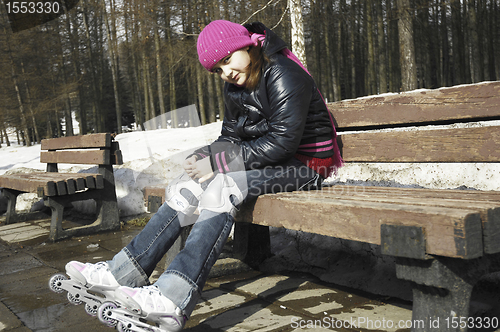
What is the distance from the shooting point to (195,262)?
1.82 meters

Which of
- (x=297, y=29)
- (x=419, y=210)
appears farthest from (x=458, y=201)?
(x=297, y=29)

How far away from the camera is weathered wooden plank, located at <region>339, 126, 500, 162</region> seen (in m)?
2.30

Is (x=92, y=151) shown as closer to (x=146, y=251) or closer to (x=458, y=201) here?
(x=146, y=251)

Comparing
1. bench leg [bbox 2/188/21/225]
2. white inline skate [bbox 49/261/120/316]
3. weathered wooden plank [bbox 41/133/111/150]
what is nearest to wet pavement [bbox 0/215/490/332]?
white inline skate [bbox 49/261/120/316]

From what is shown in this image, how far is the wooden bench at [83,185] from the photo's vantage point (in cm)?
420

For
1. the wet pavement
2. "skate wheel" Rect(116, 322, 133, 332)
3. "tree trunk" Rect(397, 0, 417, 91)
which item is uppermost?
"tree trunk" Rect(397, 0, 417, 91)

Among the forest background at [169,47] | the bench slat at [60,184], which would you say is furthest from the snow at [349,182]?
the forest background at [169,47]

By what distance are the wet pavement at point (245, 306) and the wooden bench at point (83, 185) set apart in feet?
3.05

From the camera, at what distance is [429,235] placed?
141 centimetres

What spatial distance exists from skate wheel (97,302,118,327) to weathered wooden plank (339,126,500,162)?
5.81 ft

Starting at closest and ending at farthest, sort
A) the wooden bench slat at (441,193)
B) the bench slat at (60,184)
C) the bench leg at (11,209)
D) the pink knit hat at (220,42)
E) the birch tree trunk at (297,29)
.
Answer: the wooden bench slat at (441,193) → the pink knit hat at (220,42) → the bench slat at (60,184) → the bench leg at (11,209) → the birch tree trunk at (297,29)

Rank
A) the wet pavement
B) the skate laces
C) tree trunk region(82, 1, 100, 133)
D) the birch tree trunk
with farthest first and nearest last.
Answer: tree trunk region(82, 1, 100, 133) → the birch tree trunk → the wet pavement → the skate laces

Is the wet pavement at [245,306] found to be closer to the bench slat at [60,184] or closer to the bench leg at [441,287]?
the bench leg at [441,287]

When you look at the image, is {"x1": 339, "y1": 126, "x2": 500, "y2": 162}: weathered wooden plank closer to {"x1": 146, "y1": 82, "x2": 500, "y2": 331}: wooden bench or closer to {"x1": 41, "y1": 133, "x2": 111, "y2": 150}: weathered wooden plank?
{"x1": 146, "y1": 82, "x2": 500, "y2": 331}: wooden bench
